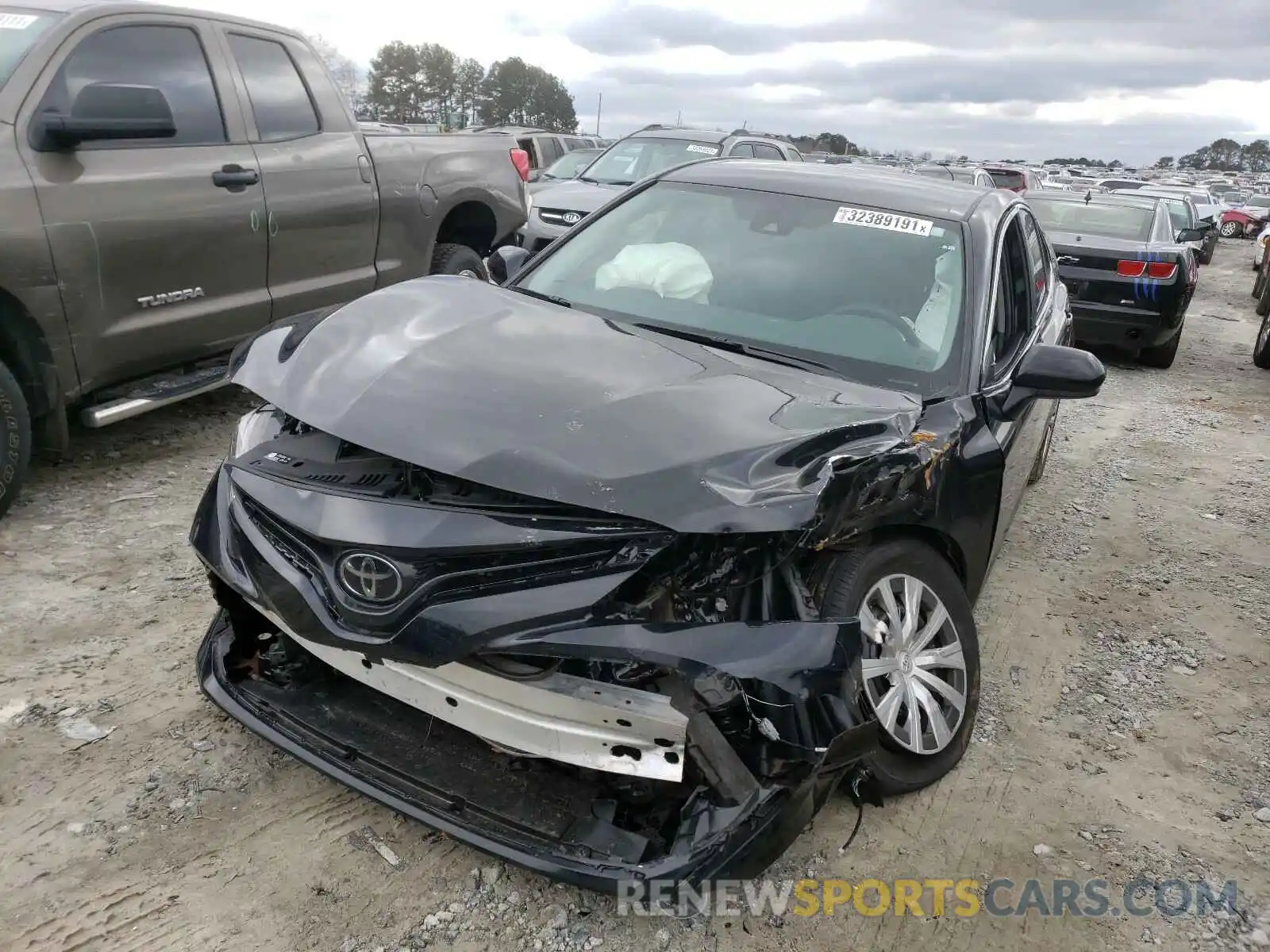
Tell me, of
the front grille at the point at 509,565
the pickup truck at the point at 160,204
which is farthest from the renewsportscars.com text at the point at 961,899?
the pickup truck at the point at 160,204

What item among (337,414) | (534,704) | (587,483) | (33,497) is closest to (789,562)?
(587,483)

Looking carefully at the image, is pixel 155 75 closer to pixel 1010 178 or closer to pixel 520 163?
pixel 520 163

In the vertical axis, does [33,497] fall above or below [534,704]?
below

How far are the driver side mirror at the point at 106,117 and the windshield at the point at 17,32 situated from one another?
11.3 inches

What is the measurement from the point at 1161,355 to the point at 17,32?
9397mm

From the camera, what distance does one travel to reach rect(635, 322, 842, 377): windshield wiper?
3.00 m

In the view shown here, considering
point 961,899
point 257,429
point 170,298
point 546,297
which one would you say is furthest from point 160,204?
point 961,899

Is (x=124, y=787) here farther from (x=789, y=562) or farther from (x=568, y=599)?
(x=789, y=562)

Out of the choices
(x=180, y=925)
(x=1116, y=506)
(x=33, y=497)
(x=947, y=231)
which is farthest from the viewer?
(x=1116, y=506)

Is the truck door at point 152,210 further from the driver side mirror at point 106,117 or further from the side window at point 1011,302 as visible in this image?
the side window at point 1011,302

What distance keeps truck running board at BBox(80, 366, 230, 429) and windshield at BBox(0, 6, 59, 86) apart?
1.32 m

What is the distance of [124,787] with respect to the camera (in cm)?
261

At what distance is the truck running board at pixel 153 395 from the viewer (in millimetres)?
4129

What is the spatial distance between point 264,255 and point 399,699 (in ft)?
11.1
